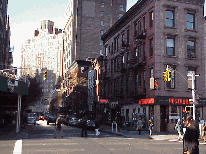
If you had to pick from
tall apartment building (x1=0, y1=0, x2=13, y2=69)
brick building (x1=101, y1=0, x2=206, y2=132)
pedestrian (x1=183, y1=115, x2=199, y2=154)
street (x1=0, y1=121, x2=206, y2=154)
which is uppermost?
tall apartment building (x1=0, y1=0, x2=13, y2=69)

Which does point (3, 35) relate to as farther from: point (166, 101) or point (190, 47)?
point (166, 101)

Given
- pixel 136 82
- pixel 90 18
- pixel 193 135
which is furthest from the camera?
pixel 90 18

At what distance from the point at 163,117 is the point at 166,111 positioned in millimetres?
805

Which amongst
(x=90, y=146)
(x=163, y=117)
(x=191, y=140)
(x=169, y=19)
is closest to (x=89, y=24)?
(x=169, y=19)

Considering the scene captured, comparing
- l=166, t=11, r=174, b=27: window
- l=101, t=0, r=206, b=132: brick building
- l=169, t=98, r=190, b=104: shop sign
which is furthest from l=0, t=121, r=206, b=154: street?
l=166, t=11, r=174, b=27: window

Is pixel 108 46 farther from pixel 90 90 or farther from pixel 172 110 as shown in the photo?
pixel 172 110

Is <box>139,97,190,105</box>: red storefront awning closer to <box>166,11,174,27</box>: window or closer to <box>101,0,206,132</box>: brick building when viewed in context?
<box>101,0,206,132</box>: brick building

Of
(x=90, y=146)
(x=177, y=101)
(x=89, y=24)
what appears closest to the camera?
(x=90, y=146)

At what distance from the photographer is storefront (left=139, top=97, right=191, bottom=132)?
34.1 m

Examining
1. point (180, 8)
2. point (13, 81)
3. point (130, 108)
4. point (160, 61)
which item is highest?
point (180, 8)

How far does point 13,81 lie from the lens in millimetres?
28875

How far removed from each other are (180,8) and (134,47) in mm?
8194

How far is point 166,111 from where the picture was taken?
34.9m

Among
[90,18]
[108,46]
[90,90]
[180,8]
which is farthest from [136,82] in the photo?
[90,18]
